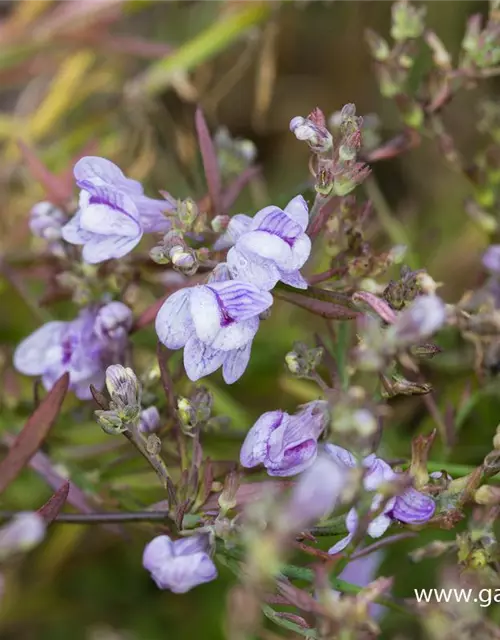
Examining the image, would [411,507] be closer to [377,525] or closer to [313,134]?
[377,525]

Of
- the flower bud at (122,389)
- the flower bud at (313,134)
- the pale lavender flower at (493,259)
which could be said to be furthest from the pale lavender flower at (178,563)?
the pale lavender flower at (493,259)

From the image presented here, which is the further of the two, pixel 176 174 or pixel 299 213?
pixel 176 174

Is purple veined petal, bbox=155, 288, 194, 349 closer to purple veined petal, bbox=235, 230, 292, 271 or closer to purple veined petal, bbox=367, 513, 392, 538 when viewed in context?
purple veined petal, bbox=235, 230, 292, 271

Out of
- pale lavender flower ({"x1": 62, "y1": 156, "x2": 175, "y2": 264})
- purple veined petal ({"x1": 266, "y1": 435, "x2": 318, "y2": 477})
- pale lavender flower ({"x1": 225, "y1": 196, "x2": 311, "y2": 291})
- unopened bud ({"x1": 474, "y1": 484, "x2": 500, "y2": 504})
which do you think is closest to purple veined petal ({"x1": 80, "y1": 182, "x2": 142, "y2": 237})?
pale lavender flower ({"x1": 62, "y1": 156, "x2": 175, "y2": 264})

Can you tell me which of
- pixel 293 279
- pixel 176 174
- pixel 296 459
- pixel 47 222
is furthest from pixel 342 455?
pixel 176 174

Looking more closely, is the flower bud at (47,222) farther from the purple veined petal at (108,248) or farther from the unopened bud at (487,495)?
the unopened bud at (487,495)
